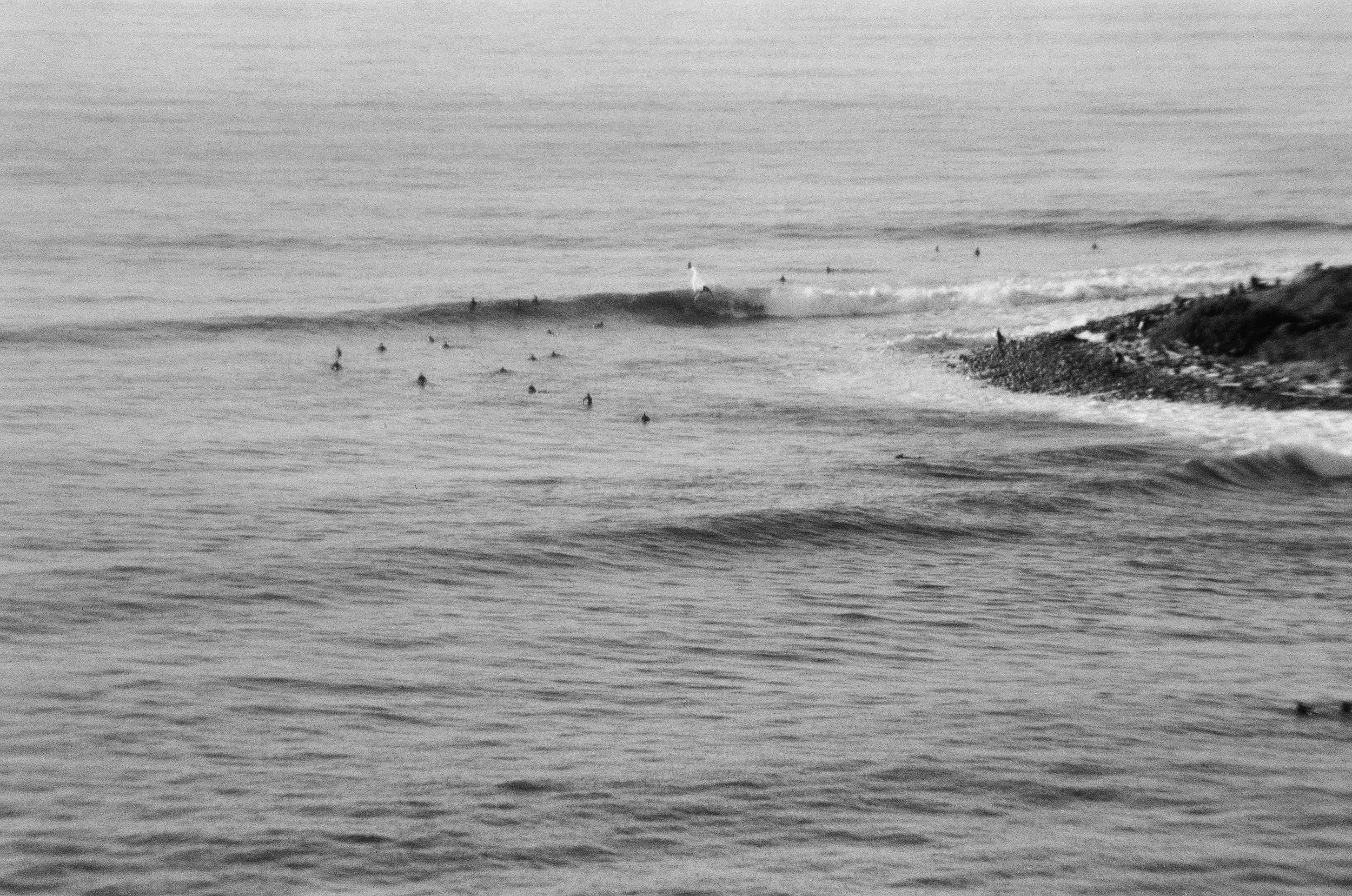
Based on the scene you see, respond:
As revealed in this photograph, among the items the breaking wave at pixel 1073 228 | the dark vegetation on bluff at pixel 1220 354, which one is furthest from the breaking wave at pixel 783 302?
the breaking wave at pixel 1073 228

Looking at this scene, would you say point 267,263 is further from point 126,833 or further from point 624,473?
point 126,833

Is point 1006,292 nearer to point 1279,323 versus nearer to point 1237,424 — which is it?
point 1279,323

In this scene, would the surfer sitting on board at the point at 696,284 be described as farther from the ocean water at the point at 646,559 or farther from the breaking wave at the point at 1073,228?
the breaking wave at the point at 1073,228

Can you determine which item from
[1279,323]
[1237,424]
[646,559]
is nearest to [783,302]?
[1279,323]

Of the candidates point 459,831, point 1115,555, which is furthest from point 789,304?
point 459,831

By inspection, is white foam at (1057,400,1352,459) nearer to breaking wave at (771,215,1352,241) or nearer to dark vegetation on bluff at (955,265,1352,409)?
dark vegetation on bluff at (955,265,1352,409)

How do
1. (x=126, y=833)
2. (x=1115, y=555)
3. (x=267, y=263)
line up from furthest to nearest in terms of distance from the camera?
(x=267, y=263), (x=1115, y=555), (x=126, y=833)
